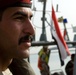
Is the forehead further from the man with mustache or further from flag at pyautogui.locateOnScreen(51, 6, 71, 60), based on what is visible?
flag at pyautogui.locateOnScreen(51, 6, 71, 60)

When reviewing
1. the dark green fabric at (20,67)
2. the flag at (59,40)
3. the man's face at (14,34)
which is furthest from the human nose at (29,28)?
the flag at (59,40)

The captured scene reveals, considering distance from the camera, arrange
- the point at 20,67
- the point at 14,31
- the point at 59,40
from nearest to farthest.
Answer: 1. the point at 14,31
2. the point at 20,67
3. the point at 59,40

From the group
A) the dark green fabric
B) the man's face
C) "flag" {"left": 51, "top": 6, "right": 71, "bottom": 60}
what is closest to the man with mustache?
the man's face

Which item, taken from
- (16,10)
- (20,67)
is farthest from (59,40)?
(16,10)

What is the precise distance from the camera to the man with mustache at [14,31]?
1136 mm

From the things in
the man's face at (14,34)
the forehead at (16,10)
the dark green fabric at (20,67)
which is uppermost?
the forehead at (16,10)

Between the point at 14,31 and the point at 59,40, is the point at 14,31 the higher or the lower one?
the higher one

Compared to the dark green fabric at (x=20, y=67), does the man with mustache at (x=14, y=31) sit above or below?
above

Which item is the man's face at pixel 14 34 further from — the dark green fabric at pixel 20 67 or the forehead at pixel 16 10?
the dark green fabric at pixel 20 67

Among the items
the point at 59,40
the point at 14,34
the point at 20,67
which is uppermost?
the point at 14,34

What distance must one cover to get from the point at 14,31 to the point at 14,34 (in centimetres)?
1

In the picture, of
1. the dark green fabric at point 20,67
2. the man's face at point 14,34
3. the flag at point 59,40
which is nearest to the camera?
the man's face at point 14,34

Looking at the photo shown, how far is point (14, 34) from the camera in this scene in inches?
44.7

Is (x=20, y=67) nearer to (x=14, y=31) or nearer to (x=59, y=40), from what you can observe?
(x=14, y=31)
